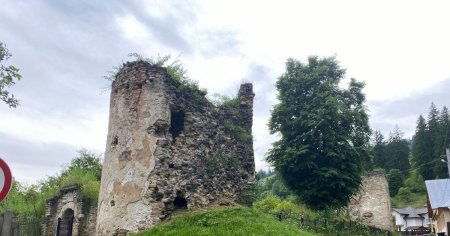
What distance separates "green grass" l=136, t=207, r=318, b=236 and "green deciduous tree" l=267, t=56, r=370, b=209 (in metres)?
9.26

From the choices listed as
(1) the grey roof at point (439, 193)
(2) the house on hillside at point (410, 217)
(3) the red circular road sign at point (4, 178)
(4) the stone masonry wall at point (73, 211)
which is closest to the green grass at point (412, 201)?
(2) the house on hillside at point (410, 217)

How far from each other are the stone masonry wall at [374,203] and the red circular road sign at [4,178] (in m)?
29.4

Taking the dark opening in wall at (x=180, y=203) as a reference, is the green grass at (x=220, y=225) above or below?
below

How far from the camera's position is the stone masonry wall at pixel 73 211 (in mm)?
19438

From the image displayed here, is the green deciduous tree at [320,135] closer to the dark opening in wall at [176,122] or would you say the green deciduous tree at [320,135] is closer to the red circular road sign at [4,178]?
the dark opening in wall at [176,122]

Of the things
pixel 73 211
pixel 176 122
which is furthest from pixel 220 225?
pixel 73 211

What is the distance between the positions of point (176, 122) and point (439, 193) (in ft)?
67.6

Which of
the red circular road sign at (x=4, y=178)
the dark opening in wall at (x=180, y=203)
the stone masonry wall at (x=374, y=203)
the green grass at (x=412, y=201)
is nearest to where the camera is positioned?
the red circular road sign at (x=4, y=178)

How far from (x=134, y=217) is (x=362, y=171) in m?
14.7

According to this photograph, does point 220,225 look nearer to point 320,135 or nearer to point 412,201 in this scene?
point 320,135

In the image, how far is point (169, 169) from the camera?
13117 millimetres

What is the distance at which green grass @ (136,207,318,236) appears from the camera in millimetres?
11633

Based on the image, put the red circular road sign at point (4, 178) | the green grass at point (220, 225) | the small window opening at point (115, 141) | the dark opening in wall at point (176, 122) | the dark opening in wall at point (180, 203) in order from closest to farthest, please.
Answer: the red circular road sign at point (4, 178) < the green grass at point (220, 225) < the dark opening in wall at point (180, 203) < the small window opening at point (115, 141) < the dark opening in wall at point (176, 122)

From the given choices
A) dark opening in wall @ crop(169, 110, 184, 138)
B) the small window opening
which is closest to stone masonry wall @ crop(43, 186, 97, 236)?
the small window opening
